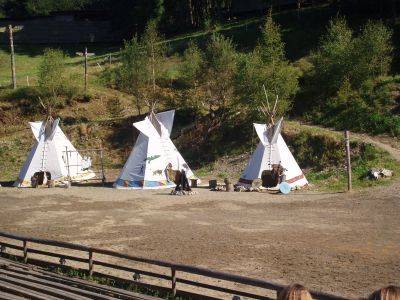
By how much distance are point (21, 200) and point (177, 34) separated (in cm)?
4038

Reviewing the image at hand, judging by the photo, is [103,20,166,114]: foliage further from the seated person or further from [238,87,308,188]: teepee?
the seated person

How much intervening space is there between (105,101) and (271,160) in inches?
845

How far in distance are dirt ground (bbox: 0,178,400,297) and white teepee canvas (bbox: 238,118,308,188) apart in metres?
1.36

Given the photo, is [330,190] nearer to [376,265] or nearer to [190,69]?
[376,265]

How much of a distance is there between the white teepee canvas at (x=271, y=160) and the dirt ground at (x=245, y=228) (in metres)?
1.36

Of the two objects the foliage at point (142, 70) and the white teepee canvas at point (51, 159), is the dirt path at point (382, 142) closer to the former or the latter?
the white teepee canvas at point (51, 159)

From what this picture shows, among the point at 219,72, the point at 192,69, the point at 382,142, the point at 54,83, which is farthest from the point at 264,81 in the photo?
the point at 54,83

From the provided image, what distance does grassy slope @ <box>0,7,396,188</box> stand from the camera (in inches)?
1352

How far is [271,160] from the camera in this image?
2428 centimetres

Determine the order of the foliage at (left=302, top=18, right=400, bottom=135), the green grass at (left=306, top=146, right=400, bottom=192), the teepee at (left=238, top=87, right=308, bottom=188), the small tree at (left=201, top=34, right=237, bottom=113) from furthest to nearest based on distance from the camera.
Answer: the small tree at (left=201, top=34, right=237, bottom=113) < the foliage at (left=302, top=18, right=400, bottom=135) < the teepee at (left=238, top=87, right=308, bottom=188) < the green grass at (left=306, top=146, right=400, bottom=192)

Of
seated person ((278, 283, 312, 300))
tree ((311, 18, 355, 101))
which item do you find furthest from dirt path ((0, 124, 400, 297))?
tree ((311, 18, 355, 101))

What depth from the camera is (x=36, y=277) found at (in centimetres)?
989

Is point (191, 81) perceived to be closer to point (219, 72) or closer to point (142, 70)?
point (219, 72)

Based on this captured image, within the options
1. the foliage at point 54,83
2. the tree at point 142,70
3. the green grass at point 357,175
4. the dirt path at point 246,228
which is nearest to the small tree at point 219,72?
the tree at point 142,70
